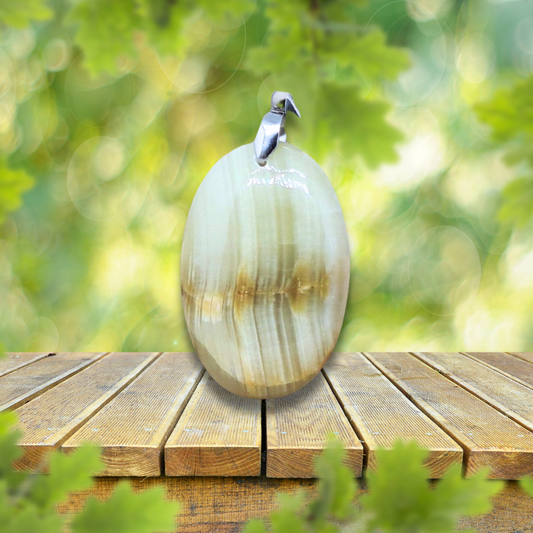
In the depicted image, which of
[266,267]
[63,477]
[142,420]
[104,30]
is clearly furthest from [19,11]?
[142,420]

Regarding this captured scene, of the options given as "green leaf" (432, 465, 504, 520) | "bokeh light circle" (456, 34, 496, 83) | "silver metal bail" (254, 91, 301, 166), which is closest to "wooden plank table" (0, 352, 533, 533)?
"green leaf" (432, 465, 504, 520)

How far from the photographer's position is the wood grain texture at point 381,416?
0.56 m

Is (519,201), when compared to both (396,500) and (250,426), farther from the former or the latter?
(250,426)

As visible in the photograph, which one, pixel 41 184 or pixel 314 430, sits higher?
pixel 41 184

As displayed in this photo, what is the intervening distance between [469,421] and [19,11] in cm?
74

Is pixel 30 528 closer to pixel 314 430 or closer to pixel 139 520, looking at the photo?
pixel 139 520

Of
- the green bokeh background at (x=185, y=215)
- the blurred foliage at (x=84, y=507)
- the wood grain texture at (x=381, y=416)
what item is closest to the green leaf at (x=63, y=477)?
the blurred foliage at (x=84, y=507)

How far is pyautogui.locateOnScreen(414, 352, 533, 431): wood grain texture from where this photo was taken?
737 mm

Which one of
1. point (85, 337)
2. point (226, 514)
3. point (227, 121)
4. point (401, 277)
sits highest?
point (227, 121)

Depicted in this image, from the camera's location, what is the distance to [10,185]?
6.4 inches

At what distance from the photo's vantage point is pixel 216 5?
162mm

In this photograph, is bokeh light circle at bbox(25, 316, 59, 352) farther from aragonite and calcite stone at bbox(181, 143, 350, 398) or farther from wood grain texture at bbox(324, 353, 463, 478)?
wood grain texture at bbox(324, 353, 463, 478)

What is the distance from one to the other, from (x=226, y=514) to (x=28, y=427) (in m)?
0.31

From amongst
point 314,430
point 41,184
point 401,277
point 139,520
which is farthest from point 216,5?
point 401,277
